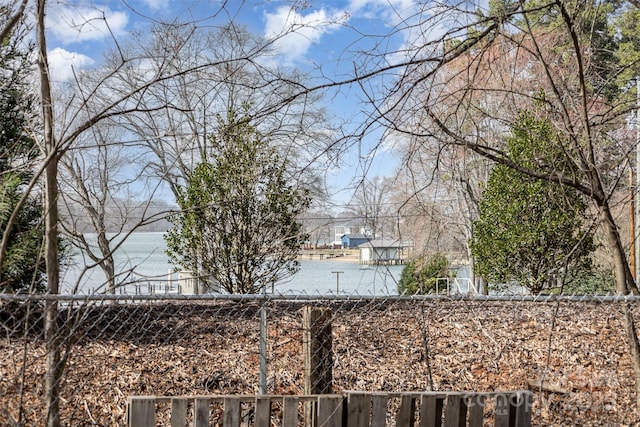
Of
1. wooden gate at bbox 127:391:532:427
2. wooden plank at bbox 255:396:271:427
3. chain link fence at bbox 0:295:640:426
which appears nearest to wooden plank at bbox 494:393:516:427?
wooden gate at bbox 127:391:532:427

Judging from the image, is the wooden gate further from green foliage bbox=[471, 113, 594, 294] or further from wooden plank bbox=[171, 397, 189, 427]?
green foliage bbox=[471, 113, 594, 294]

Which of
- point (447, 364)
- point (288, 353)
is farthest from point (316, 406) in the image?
point (447, 364)

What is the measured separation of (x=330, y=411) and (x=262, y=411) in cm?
33

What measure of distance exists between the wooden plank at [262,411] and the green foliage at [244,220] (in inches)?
212

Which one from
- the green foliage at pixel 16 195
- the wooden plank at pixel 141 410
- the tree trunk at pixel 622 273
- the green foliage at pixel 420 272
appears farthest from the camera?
the green foliage at pixel 420 272

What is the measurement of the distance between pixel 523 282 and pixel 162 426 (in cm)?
696

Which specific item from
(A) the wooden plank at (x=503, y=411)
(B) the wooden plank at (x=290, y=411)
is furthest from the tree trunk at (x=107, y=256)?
(A) the wooden plank at (x=503, y=411)

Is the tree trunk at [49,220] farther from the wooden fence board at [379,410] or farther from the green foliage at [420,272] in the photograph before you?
the green foliage at [420,272]

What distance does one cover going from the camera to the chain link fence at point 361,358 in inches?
160

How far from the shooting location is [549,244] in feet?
29.4

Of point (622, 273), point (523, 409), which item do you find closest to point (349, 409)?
point (523, 409)

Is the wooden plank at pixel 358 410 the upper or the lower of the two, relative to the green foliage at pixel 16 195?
lower

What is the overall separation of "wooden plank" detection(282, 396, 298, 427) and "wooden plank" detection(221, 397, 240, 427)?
220mm

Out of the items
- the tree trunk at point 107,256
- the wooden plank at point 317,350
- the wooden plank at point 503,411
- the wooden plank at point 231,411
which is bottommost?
the wooden plank at point 503,411
